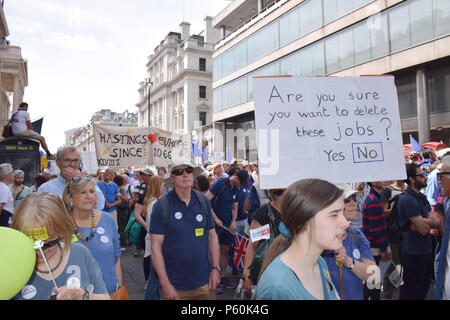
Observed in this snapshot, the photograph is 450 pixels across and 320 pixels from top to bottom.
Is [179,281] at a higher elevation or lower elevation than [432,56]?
lower

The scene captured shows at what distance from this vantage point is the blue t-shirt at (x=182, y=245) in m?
3.22

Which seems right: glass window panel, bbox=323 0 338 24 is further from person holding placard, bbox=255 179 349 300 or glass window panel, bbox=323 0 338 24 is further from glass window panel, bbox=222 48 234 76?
person holding placard, bbox=255 179 349 300

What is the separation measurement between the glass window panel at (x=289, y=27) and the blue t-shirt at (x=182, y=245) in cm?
2457

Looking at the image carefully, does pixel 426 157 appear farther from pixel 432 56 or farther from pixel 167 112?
pixel 167 112

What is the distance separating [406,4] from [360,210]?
17.5 meters

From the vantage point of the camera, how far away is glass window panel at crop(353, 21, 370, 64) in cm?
1977

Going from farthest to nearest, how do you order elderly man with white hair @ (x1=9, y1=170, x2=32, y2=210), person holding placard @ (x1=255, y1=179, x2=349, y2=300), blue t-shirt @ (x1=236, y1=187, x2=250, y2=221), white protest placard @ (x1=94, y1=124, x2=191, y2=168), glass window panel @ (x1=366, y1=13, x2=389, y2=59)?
glass window panel @ (x1=366, y1=13, x2=389, y2=59) → elderly man with white hair @ (x1=9, y1=170, x2=32, y2=210) → blue t-shirt @ (x1=236, y1=187, x2=250, y2=221) → white protest placard @ (x1=94, y1=124, x2=191, y2=168) → person holding placard @ (x1=255, y1=179, x2=349, y2=300)

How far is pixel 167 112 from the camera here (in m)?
61.6

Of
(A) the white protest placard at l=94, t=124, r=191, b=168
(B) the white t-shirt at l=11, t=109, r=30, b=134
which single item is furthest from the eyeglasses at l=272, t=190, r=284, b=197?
(B) the white t-shirt at l=11, t=109, r=30, b=134

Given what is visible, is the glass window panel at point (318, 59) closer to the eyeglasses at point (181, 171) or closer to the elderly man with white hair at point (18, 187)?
the elderly man with white hair at point (18, 187)

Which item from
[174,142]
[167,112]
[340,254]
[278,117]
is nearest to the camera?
[340,254]

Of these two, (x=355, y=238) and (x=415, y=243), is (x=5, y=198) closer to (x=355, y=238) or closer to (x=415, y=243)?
(x=355, y=238)

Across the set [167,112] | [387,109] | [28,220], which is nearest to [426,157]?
[387,109]

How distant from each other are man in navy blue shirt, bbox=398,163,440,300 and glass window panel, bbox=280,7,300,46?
2316cm
